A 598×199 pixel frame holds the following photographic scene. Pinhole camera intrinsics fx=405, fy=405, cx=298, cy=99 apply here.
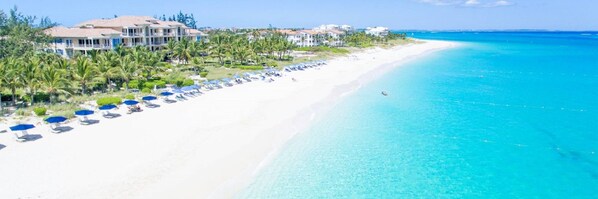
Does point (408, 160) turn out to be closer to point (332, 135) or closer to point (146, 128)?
point (332, 135)

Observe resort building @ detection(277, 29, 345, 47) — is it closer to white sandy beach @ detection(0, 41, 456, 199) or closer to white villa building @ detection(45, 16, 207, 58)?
white villa building @ detection(45, 16, 207, 58)

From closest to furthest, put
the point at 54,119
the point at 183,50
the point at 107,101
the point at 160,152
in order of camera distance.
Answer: the point at 160,152 → the point at 54,119 → the point at 107,101 → the point at 183,50

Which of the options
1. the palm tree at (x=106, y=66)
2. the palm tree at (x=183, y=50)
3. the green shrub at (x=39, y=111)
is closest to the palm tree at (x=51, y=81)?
the green shrub at (x=39, y=111)

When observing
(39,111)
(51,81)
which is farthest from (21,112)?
(51,81)

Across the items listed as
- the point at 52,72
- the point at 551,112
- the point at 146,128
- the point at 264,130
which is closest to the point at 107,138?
the point at 146,128

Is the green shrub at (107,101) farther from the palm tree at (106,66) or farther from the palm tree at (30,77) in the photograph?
the palm tree at (106,66)

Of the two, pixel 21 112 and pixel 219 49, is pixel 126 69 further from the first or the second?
pixel 219 49
